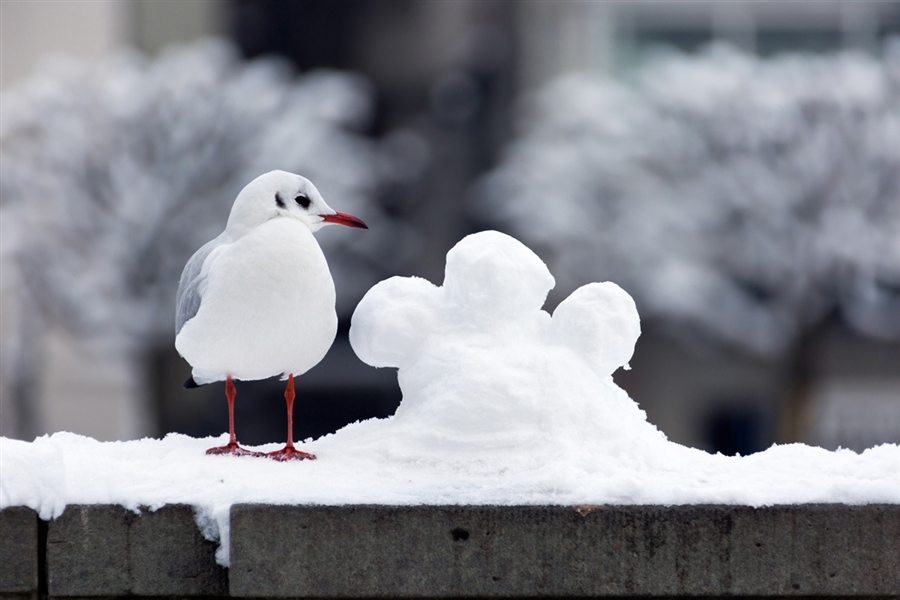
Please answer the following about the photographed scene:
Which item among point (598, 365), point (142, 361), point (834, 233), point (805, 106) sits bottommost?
point (598, 365)

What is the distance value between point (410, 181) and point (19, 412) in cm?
703

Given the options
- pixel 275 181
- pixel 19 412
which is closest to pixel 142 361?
pixel 19 412

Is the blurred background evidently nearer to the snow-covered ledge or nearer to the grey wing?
the grey wing

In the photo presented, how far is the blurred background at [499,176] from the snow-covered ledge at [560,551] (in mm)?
11634

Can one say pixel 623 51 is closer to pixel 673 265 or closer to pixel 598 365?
pixel 673 265

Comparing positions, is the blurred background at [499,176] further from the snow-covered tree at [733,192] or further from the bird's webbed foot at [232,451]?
the bird's webbed foot at [232,451]

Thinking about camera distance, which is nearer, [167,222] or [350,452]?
[350,452]

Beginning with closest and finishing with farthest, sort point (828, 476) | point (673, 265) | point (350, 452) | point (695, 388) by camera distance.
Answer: point (828, 476) < point (350, 452) < point (673, 265) < point (695, 388)

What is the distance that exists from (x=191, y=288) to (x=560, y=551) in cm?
178

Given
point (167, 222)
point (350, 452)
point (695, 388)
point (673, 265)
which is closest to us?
point (350, 452)

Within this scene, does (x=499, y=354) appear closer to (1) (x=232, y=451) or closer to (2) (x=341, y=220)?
(2) (x=341, y=220)

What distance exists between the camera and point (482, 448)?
388 cm

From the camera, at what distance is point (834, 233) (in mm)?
15102

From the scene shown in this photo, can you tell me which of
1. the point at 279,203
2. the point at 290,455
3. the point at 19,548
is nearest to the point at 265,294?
the point at 279,203
